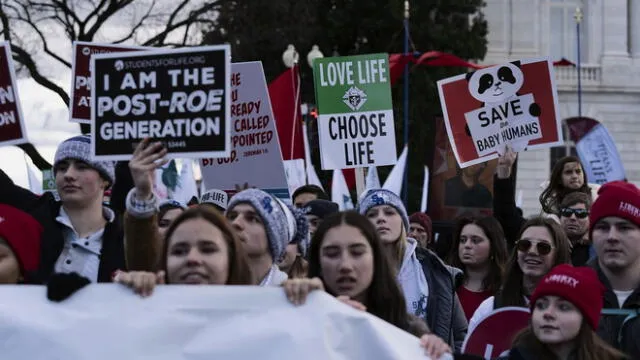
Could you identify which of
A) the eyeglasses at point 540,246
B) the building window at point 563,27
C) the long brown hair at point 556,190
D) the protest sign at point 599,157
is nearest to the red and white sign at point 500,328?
the eyeglasses at point 540,246

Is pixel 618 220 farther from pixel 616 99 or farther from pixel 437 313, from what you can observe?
pixel 616 99

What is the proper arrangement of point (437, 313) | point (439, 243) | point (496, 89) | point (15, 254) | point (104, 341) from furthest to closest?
point (439, 243) < point (496, 89) < point (437, 313) < point (15, 254) < point (104, 341)

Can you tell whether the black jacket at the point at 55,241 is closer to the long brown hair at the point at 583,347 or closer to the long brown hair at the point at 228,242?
the long brown hair at the point at 228,242

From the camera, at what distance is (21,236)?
5086 mm

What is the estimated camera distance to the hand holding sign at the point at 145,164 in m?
4.92

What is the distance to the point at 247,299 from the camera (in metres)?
4.46

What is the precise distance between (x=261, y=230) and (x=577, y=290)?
134 cm

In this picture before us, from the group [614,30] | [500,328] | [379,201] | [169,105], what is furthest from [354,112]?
[614,30]

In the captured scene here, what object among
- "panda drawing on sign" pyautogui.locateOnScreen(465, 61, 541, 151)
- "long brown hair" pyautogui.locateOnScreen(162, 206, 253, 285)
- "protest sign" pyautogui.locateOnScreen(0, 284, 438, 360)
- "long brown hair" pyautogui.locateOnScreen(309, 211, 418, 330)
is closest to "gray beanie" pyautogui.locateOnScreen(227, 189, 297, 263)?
"long brown hair" pyautogui.locateOnScreen(309, 211, 418, 330)

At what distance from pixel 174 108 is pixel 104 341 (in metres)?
1.07

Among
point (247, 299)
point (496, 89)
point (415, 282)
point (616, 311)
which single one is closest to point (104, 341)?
point (247, 299)

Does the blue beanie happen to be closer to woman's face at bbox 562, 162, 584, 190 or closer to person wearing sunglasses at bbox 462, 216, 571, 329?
person wearing sunglasses at bbox 462, 216, 571, 329

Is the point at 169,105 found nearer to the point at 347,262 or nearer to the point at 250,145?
the point at 347,262

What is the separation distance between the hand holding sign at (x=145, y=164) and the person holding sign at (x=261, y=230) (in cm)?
66
